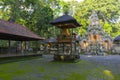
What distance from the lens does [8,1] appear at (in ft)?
96.5

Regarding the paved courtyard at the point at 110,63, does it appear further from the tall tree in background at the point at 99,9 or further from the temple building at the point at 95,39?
the tall tree in background at the point at 99,9

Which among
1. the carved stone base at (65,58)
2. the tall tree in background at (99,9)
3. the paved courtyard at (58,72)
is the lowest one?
the paved courtyard at (58,72)

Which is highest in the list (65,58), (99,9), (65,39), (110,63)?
(99,9)

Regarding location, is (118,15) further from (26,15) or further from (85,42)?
(26,15)

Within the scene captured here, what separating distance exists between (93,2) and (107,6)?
3980 mm

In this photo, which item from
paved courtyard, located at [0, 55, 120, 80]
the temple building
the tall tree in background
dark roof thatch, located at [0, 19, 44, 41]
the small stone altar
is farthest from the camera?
the tall tree in background

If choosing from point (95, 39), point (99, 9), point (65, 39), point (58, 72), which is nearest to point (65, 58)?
point (65, 39)

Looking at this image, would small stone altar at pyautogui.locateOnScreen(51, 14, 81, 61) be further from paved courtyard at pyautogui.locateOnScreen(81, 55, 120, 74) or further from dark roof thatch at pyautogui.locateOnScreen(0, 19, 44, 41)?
dark roof thatch at pyautogui.locateOnScreen(0, 19, 44, 41)

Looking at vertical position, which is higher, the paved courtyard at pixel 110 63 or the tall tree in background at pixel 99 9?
the tall tree in background at pixel 99 9

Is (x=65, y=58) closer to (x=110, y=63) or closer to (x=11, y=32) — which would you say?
(x=110, y=63)

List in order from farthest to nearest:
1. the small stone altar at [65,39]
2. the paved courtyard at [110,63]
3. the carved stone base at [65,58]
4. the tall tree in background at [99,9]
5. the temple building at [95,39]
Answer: the tall tree in background at [99,9] → the temple building at [95,39] → the small stone altar at [65,39] → the carved stone base at [65,58] → the paved courtyard at [110,63]

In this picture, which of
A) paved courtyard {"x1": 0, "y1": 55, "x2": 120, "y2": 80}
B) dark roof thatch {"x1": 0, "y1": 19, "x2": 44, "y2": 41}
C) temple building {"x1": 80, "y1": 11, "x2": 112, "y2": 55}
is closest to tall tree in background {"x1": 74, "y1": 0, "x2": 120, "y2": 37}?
temple building {"x1": 80, "y1": 11, "x2": 112, "y2": 55}

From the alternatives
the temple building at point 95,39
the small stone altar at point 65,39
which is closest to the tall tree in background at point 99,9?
the temple building at point 95,39

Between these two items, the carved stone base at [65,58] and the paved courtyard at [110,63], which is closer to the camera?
the paved courtyard at [110,63]
